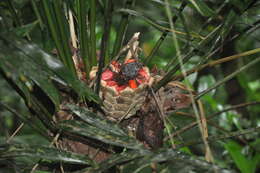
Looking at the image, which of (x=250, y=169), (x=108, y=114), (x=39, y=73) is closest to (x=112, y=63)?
(x=108, y=114)

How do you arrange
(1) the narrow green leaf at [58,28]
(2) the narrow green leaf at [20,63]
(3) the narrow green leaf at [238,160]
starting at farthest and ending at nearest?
1. (3) the narrow green leaf at [238,160]
2. (1) the narrow green leaf at [58,28]
3. (2) the narrow green leaf at [20,63]

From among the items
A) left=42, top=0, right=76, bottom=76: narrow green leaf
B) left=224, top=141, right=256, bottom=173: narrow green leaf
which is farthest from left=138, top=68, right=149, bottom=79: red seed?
left=224, top=141, right=256, bottom=173: narrow green leaf

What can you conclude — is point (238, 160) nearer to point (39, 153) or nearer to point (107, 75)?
point (107, 75)

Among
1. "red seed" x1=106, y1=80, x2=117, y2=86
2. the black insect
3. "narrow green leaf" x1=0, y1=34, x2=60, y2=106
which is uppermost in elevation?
the black insect

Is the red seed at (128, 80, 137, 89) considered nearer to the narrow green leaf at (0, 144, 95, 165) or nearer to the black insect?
the black insect

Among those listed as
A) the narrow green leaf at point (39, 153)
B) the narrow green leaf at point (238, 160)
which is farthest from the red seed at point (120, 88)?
the narrow green leaf at point (238, 160)

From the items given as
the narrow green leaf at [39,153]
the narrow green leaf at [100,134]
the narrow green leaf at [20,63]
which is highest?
the narrow green leaf at [20,63]

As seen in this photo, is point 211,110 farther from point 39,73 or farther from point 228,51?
point 39,73

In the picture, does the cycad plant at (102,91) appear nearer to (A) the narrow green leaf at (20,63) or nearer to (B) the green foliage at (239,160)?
(A) the narrow green leaf at (20,63)

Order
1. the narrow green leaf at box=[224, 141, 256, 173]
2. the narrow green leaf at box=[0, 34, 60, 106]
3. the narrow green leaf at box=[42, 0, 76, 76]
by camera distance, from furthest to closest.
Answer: the narrow green leaf at box=[224, 141, 256, 173], the narrow green leaf at box=[42, 0, 76, 76], the narrow green leaf at box=[0, 34, 60, 106]

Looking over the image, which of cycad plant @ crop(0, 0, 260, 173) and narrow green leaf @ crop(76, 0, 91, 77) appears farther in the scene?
narrow green leaf @ crop(76, 0, 91, 77)

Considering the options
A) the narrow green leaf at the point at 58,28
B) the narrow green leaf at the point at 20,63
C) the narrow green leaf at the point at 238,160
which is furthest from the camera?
the narrow green leaf at the point at 238,160

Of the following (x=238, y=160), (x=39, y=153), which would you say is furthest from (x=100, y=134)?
(x=238, y=160)
